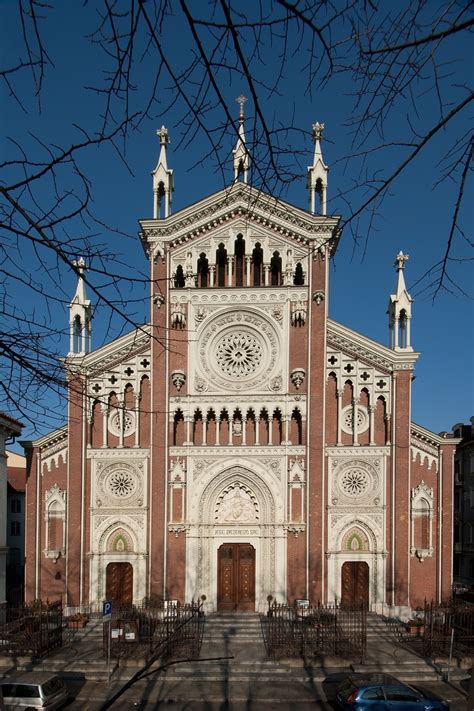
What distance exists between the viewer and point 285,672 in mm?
20391

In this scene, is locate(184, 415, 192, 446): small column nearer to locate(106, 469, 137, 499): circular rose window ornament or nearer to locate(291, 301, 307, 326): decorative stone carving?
locate(106, 469, 137, 499): circular rose window ornament

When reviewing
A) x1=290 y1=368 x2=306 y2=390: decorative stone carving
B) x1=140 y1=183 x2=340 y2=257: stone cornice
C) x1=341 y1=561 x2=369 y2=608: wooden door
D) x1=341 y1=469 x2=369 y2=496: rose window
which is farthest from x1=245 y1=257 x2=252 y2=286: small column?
x1=341 y1=561 x2=369 y2=608: wooden door

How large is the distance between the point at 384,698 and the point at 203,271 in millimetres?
19258

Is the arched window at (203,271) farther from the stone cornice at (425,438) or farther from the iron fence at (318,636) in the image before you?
the iron fence at (318,636)

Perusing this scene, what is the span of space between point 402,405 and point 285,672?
12411 millimetres

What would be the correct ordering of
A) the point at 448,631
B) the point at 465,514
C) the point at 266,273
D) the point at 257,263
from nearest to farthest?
the point at 448,631 → the point at 266,273 → the point at 257,263 → the point at 465,514

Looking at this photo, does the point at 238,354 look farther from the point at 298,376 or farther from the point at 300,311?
the point at 300,311

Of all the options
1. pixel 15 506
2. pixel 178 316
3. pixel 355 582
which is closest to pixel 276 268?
pixel 178 316

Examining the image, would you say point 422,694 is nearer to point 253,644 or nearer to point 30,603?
point 253,644

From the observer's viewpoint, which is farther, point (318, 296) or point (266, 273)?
point (266, 273)

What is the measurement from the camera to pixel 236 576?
27391mm

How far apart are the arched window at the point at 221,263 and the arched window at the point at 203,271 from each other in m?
0.57

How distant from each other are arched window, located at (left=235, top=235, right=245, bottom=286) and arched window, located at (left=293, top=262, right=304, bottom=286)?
8.35 feet

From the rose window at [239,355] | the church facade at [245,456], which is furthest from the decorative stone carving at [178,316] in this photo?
the rose window at [239,355]
